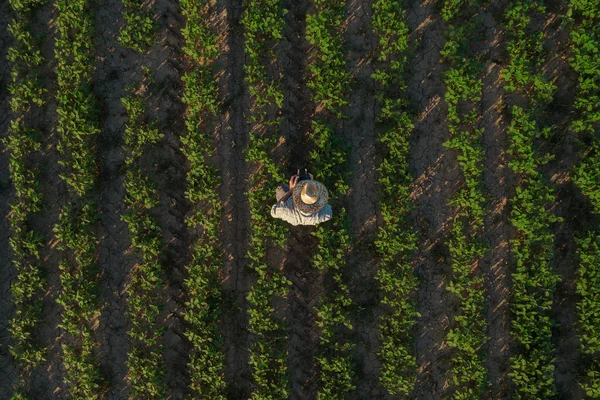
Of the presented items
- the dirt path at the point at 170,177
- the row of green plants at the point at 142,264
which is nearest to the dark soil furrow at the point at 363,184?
the dirt path at the point at 170,177

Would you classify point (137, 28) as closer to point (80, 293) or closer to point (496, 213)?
point (80, 293)

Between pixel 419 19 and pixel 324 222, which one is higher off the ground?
pixel 419 19

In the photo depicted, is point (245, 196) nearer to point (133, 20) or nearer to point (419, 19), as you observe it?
point (133, 20)

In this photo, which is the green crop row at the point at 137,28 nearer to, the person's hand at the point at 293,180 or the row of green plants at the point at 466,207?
the person's hand at the point at 293,180

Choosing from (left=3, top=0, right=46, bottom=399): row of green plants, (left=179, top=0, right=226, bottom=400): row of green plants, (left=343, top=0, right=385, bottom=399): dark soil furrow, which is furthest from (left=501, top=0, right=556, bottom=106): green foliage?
(left=3, top=0, right=46, bottom=399): row of green plants

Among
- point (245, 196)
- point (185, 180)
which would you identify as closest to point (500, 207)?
point (245, 196)

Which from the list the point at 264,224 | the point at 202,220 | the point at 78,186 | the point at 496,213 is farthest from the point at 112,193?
the point at 496,213
